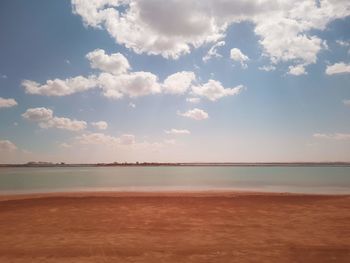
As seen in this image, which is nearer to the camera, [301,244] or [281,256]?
[281,256]

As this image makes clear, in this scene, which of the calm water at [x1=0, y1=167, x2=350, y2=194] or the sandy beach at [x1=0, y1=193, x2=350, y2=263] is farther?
the calm water at [x1=0, y1=167, x2=350, y2=194]

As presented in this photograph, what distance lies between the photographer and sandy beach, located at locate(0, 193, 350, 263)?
10070 millimetres

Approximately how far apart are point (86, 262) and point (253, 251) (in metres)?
4.81

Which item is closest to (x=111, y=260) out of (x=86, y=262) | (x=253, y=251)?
(x=86, y=262)

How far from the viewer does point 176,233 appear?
514 inches

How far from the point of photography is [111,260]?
969 centimetres

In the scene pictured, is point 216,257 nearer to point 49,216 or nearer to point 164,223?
point 164,223

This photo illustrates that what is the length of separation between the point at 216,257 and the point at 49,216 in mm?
10648

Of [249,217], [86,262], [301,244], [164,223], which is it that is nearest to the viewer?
[86,262]

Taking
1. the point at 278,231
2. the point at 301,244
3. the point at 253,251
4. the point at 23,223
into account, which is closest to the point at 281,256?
the point at 253,251

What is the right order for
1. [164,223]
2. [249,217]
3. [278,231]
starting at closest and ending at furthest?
[278,231] → [164,223] → [249,217]

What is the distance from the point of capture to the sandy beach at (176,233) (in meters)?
10.1

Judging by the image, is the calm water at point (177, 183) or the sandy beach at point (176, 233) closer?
the sandy beach at point (176, 233)

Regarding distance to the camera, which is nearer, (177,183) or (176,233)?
(176,233)
